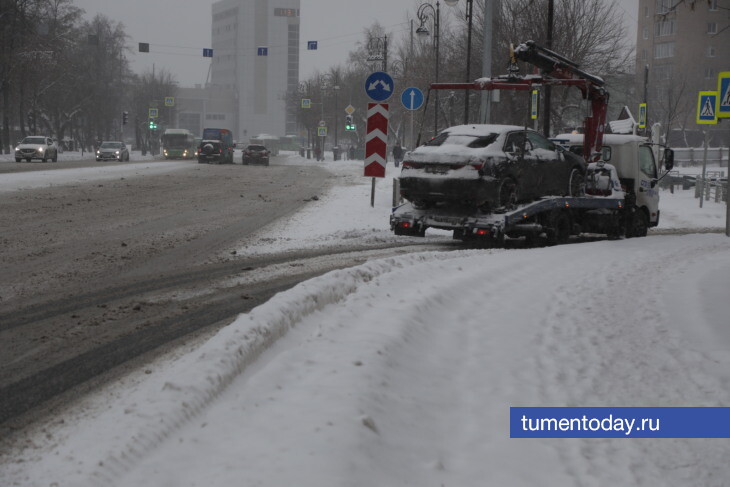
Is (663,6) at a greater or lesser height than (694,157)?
greater

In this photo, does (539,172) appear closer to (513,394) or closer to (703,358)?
(703,358)

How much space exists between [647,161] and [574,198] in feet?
11.5

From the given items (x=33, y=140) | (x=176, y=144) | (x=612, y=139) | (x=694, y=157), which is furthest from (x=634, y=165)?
(x=694, y=157)

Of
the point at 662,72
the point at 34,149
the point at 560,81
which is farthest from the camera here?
the point at 662,72

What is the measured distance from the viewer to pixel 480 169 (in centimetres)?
1195

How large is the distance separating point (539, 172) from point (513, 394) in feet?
29.4

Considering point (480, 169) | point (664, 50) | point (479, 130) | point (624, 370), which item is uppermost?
point (664, 50)

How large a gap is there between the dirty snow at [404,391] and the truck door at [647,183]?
843 centimetres

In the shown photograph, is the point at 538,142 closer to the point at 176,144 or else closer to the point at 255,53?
the point at 176,144

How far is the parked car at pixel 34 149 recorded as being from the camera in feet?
156

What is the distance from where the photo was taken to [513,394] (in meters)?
4.78

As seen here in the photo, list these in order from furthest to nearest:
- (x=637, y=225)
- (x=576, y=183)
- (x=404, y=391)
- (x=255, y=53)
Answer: (x=255, y=53) < (x=637, y=225) < (x=576, y=183) < (x=404, y=391)

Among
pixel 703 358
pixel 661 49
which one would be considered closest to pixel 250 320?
pixel 703 358

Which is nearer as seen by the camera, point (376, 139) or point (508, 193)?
point (508, 193)
